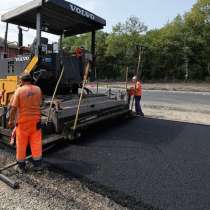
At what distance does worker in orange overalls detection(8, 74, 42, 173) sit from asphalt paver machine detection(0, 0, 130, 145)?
2.01ft

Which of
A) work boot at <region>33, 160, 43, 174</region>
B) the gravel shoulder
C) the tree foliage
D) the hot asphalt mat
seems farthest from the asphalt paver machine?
the tree foliage

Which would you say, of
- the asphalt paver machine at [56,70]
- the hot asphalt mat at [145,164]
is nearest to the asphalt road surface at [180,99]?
the hot asphalt mat at [145,164]

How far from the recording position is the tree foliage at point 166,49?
35.5m

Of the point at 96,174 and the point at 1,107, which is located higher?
the point at 1,107

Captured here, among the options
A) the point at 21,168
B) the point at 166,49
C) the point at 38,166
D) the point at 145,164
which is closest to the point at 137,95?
the point at 145,164

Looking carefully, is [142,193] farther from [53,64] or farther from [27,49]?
[27,49]

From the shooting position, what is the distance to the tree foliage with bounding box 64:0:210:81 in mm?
35469

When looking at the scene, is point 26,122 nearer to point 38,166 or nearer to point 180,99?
point 38,166

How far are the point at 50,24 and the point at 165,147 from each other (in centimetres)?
351

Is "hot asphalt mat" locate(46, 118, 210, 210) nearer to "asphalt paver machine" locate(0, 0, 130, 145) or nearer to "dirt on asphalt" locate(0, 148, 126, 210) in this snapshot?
"dirt on asphalt" locate(0, 148, 126, 210)

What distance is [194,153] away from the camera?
15.2 feet

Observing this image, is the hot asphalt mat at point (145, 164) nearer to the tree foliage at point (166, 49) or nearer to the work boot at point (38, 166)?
the work boot at point (38, 166)

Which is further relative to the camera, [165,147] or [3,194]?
[165,147]

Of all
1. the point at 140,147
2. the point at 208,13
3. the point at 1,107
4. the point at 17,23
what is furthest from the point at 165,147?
the point at 208,13
